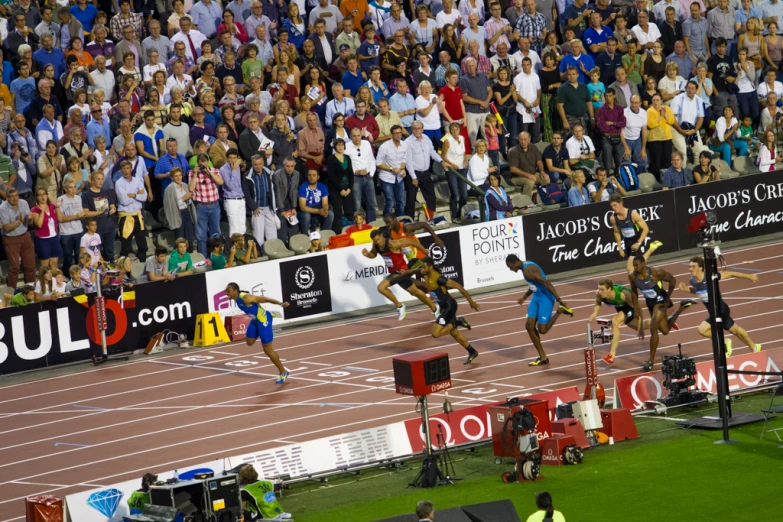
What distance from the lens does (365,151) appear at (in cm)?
2541

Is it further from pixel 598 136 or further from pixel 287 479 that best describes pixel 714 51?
pixel 287 479

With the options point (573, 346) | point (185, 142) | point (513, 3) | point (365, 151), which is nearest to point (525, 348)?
point (573, 346)

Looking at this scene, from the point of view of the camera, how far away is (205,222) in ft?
79.2

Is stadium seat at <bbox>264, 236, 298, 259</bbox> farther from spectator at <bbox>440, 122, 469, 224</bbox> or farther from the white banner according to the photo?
spectator at <bbox>440, 122, 469, 224</bbox>

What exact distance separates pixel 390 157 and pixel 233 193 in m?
3.22

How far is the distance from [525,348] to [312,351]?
3495 mm

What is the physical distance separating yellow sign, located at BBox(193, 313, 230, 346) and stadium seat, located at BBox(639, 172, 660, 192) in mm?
9104

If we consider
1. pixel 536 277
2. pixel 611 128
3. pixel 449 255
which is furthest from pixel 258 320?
pixel 611 128

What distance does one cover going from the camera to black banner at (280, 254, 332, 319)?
79.3 feet

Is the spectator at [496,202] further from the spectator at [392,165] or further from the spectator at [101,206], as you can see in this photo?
the spectator at [101,206]

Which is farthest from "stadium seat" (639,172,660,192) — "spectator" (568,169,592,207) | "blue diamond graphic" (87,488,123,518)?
"blue diamond graphic" (87,488,123,518)

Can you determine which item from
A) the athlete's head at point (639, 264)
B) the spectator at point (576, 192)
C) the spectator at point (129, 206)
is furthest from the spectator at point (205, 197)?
the athlete's head at point (639, 264)

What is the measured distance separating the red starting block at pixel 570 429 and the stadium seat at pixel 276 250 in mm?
8638

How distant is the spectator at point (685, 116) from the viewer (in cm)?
2843
